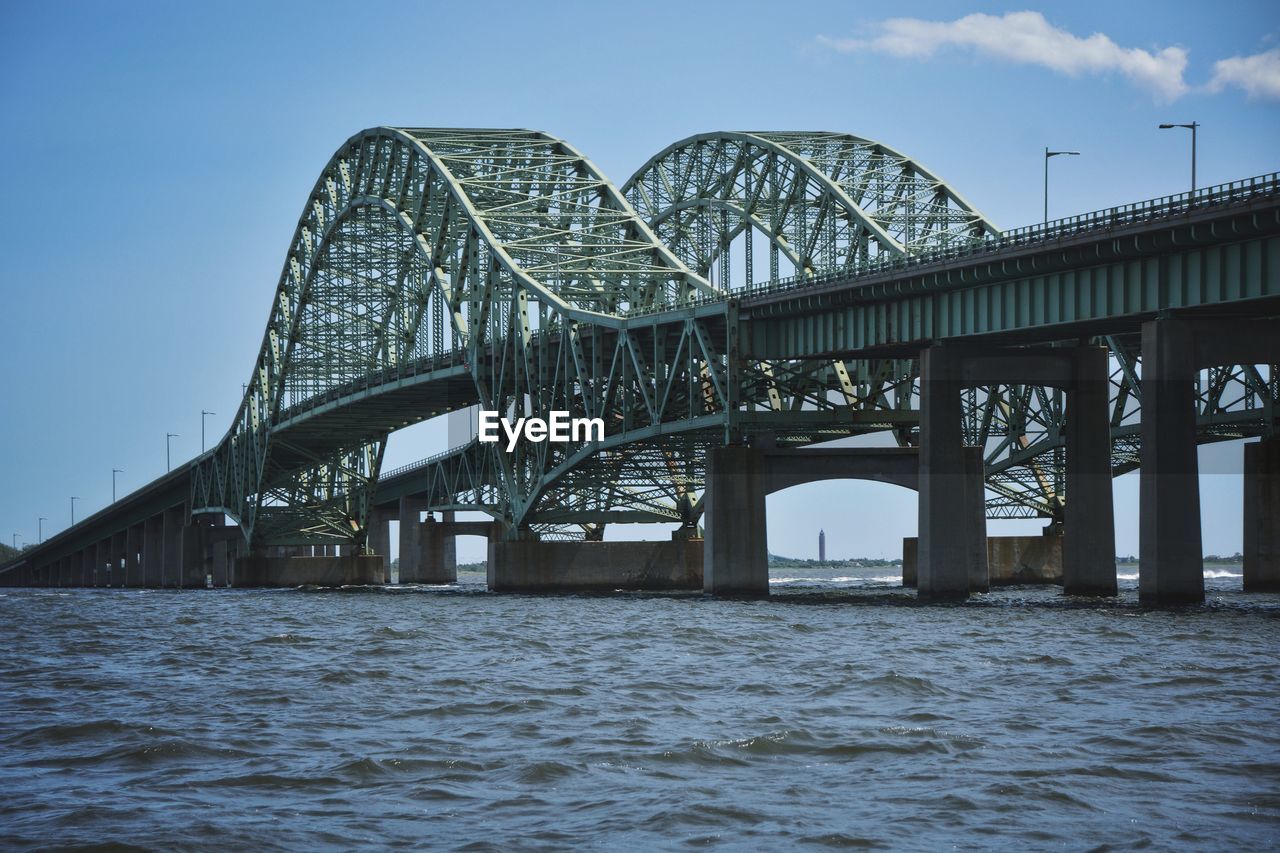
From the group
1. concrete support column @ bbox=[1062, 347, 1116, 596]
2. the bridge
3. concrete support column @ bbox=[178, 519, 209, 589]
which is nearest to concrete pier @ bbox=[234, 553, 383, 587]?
the bridge

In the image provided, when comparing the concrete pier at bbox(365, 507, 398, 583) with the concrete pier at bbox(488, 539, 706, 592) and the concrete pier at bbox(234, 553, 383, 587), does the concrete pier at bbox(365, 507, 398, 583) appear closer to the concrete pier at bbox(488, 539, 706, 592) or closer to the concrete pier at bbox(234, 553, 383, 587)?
the concrete pier at bbox(234, 553, 383, 587)

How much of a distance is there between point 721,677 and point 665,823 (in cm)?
1550

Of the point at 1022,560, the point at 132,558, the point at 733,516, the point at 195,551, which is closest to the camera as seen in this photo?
the point at 733,516

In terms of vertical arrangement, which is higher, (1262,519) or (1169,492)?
(1169,492)

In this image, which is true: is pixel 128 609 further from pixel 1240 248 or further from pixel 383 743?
pixel 383 743

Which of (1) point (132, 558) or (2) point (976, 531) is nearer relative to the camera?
(2) point (976, 531)

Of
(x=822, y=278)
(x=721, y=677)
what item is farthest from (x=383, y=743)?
(x=822, y=278)

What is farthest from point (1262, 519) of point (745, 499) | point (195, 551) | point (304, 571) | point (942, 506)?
point (195, 551)

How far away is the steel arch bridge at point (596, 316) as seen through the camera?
Result: 291 feet

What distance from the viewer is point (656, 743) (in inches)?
988

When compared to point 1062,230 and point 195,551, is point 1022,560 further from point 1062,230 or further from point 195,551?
point 195,551

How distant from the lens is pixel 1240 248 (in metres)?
57.6

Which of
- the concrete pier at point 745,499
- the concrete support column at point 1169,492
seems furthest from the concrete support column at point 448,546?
the concrete support column at point 1169,492

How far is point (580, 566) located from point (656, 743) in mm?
76310
